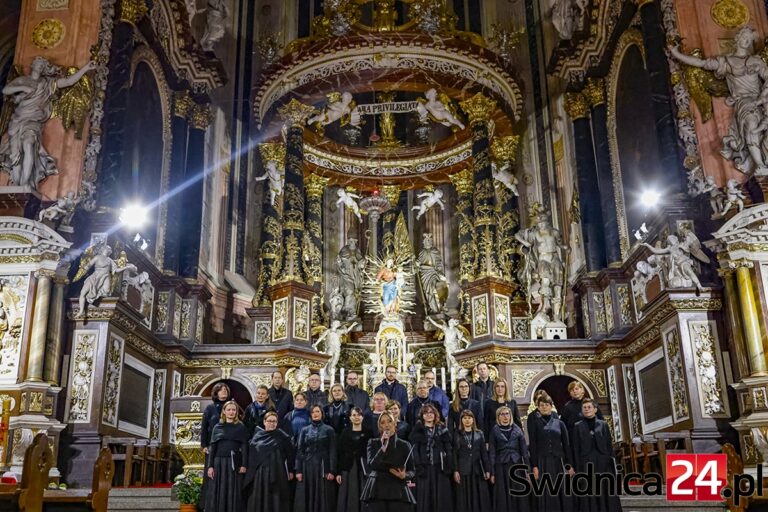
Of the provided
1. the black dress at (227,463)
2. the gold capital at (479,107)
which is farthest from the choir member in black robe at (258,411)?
the gold capital at (479,107)

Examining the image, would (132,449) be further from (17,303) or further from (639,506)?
(639,506)

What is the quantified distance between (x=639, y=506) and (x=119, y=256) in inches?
320

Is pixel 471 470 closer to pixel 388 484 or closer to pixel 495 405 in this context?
pixel 388 484

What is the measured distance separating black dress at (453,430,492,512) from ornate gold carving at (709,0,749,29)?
819 cm

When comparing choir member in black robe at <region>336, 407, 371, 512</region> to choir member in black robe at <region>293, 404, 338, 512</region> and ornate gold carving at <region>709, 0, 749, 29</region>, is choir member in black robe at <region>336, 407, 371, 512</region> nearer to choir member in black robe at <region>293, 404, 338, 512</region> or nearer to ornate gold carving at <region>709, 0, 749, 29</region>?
choir member in black robe at <region>293, 404, 338, 512</region>

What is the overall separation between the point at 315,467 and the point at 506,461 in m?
2.12

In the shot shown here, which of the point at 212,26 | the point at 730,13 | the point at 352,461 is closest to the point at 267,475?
the point at 352,461

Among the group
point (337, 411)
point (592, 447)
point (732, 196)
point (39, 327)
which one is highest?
point (732, 196)

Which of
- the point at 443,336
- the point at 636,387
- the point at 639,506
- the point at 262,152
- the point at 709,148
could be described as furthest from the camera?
the point at 262,152

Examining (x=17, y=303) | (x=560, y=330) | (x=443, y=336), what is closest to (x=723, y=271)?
(x=560, y=330)

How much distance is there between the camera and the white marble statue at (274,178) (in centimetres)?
1795

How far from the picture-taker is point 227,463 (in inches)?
333

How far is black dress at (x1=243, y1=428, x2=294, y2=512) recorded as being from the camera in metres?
8.36

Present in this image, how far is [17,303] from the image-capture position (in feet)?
35.0
